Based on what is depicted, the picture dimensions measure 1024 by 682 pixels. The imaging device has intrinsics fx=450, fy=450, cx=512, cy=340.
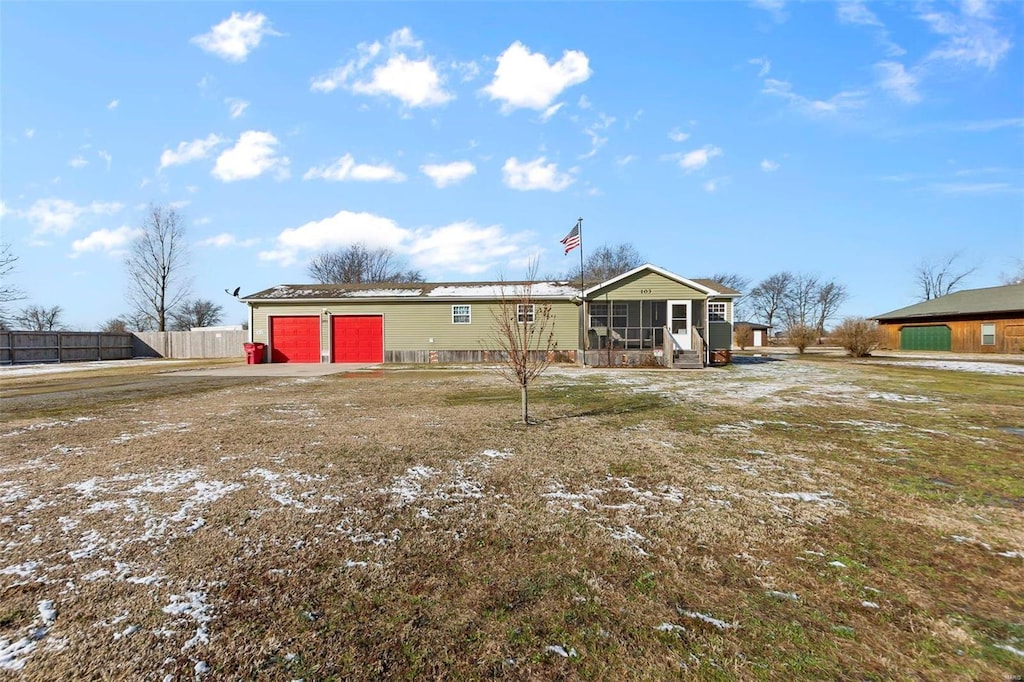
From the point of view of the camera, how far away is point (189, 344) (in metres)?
30.2

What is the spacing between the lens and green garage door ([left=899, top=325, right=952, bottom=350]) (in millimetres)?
30953

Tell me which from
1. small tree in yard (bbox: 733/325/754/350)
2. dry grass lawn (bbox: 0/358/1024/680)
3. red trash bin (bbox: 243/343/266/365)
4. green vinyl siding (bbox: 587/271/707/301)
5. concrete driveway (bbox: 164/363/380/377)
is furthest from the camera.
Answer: small tree in yard (bbox: 733/325/754/350)

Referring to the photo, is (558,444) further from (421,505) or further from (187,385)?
(187,385)

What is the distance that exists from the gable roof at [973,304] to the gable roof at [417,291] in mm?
26908

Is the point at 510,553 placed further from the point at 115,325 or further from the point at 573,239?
the point at 115,325

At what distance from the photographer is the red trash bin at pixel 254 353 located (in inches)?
845

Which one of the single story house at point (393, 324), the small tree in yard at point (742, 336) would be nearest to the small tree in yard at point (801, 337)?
the single story house at point (393, 324)

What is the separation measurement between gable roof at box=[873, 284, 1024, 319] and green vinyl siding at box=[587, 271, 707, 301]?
2378 cm

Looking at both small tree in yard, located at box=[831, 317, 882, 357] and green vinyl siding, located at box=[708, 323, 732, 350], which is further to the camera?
small tree in yard, located at box=[831, 317, 882, 357]

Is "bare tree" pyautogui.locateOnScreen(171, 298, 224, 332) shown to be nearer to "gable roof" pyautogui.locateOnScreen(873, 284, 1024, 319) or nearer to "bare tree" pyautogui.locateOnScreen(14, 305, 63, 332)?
"bare tree" pyautogui.locateOnScreen(14, 305, 63, 332)

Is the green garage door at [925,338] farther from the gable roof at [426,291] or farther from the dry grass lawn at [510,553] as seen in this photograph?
the dry grass lawn at [510,553]

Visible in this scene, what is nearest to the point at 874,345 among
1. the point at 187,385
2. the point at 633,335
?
the point at 633,335

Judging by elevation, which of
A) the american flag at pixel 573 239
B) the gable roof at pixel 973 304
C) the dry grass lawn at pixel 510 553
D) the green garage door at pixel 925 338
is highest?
the american flag at pixel 573 239

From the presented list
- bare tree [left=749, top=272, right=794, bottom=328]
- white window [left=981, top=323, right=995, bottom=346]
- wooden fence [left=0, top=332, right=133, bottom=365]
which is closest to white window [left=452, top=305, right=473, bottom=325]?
wooden fence [left=0, top=332, right=133, bottom=365]
